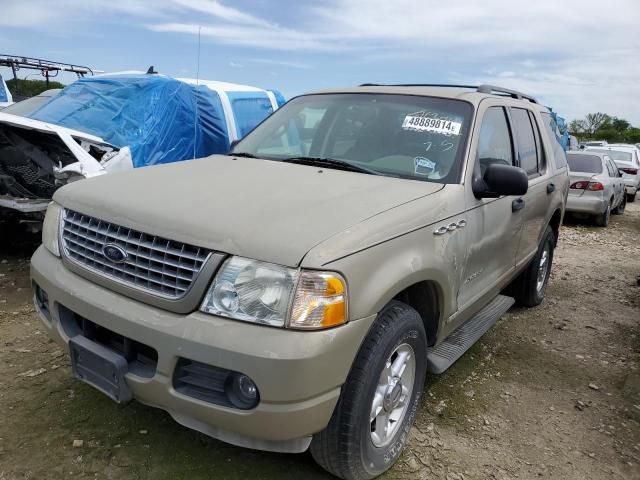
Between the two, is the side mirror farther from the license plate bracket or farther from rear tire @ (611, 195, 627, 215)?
rear tire @ (611, 195, 627, 215)

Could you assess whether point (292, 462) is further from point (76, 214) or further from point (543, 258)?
point (543, 258)

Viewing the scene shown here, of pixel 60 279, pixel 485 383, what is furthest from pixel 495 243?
pixel 60 279

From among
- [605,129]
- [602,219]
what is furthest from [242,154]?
[605,129]

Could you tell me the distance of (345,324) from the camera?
2072 mm

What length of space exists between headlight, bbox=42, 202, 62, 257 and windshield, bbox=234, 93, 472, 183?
129 centimetres

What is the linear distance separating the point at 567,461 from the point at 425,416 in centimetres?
78

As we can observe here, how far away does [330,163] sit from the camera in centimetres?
319

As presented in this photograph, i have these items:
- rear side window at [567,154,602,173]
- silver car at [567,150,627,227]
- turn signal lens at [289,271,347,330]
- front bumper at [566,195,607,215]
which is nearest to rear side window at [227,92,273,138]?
turn signal lens at [289,271,347,330]

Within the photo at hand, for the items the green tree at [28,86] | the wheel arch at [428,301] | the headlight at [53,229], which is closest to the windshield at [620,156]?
the wheel arch at [428,301]

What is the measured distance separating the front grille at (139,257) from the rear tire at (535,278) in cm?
363

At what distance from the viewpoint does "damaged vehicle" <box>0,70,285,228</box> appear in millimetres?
5320

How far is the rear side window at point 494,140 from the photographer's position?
11.1 feet

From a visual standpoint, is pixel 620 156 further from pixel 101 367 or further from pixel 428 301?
pixel 101 367

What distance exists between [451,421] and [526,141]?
2341mm
